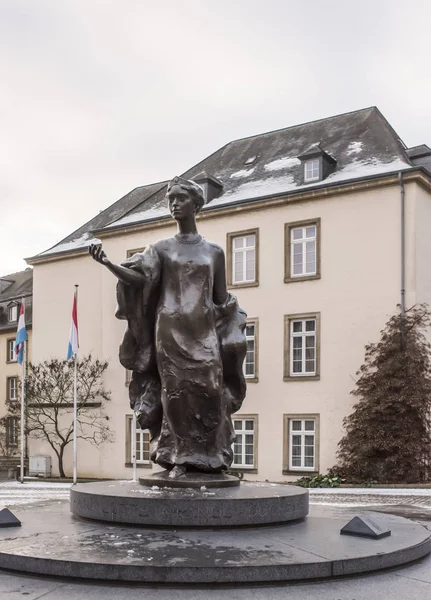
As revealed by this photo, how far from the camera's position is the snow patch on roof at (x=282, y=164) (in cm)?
2694

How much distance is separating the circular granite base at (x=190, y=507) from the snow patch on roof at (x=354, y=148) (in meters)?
20.3

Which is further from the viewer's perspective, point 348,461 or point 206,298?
point 348,461

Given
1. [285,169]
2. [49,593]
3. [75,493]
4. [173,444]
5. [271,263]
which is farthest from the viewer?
[285,169]

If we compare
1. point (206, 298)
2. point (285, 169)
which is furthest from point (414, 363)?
point (206, 298)

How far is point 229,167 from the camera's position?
96.8 ft

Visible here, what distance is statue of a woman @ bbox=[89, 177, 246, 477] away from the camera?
7.39 m

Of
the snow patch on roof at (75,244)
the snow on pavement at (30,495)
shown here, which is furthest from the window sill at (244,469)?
the snow patch on roof at (75,244)

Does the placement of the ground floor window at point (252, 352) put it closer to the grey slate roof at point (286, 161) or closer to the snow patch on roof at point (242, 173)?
the grey slate roof at point (286, 161)

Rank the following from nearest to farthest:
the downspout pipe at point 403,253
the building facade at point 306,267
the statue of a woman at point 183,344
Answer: the statue of a woman at point 183,344, the downspout pipe at point 403,253, the building facade at point 306,267

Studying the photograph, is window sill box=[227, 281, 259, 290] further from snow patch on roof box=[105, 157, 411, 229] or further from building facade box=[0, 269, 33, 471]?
building facade box=[0, 269, 33, 471]

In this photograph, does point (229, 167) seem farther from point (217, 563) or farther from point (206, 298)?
point (217, 563)

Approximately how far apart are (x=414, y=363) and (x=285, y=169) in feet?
28.1

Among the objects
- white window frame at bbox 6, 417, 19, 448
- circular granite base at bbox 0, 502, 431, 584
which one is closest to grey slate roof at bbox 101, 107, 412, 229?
white window frame at bbox 6, 417, 19, 448

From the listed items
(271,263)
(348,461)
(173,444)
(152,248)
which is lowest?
(348,461)
